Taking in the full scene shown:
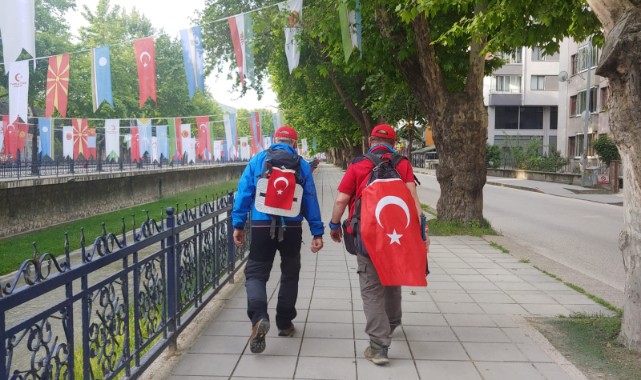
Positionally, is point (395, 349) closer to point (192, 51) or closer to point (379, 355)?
point (379, 355)

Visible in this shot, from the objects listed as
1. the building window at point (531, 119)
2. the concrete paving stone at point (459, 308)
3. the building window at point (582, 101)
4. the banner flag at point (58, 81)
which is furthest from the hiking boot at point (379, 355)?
the building window at point (531, 119)

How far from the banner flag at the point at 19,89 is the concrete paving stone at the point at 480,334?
16003 mm

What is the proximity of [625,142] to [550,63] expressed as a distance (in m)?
59.7

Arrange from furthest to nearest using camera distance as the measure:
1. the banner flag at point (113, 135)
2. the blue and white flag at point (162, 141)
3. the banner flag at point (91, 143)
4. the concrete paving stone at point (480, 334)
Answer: the blue and white flag at point (162, 141)
the banner flag at point (91, 143)
the banner flag at point (113, 135)
the concrete paving stone at point (480, 334)

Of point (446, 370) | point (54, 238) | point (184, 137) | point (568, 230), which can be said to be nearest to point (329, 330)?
point (446, 370)

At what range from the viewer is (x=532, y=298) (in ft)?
21.5

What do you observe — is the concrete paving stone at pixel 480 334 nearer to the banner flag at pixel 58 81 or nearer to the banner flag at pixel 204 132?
the banner flag at pixel 58 81

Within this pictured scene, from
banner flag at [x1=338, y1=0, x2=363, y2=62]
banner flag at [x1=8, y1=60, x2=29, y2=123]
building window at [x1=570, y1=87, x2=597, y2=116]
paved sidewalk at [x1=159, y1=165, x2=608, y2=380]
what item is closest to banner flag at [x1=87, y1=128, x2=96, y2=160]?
banner flag at [x1=8, y1=60, x2=29, y2=123]

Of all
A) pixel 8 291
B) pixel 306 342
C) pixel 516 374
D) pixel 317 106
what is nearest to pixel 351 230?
pixel 306 342

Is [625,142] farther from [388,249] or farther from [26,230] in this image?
[26,230]

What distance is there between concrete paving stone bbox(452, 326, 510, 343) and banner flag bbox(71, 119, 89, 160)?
35544 mm

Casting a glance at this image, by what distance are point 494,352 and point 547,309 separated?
1725 mm

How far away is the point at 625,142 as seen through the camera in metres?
4.50

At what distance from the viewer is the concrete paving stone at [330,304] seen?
5.97 metres
